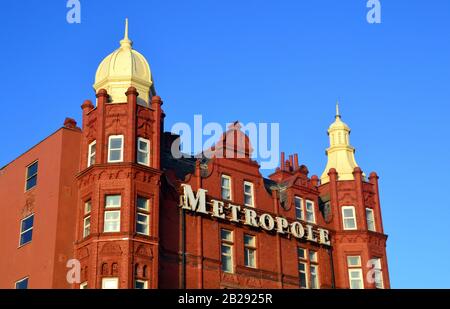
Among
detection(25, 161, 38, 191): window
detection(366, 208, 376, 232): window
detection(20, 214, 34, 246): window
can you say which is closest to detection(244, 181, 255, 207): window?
detection(366, 208, 376, 232): window

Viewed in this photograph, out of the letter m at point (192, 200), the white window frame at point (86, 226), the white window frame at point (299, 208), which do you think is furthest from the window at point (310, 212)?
the white window frame at point (86, 226)

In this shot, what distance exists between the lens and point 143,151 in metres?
49.6

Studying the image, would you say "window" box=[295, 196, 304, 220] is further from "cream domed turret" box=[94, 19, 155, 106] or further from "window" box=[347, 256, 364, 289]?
"cream domed turret" box=[94, 19, 155, 106]

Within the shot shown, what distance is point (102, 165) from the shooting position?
48.0 m

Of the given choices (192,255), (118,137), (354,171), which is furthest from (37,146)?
(354,171)

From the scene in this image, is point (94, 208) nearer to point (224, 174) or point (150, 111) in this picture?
point (150, 111)

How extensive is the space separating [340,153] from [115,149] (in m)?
21.5

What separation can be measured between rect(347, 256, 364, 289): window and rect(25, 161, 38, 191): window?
2266 cm

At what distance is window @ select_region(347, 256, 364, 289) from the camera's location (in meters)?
58.4

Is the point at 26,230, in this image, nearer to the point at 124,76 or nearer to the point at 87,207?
the point at 87,207

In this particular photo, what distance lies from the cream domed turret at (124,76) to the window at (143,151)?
3194mm

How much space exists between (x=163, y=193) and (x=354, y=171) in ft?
57.0
